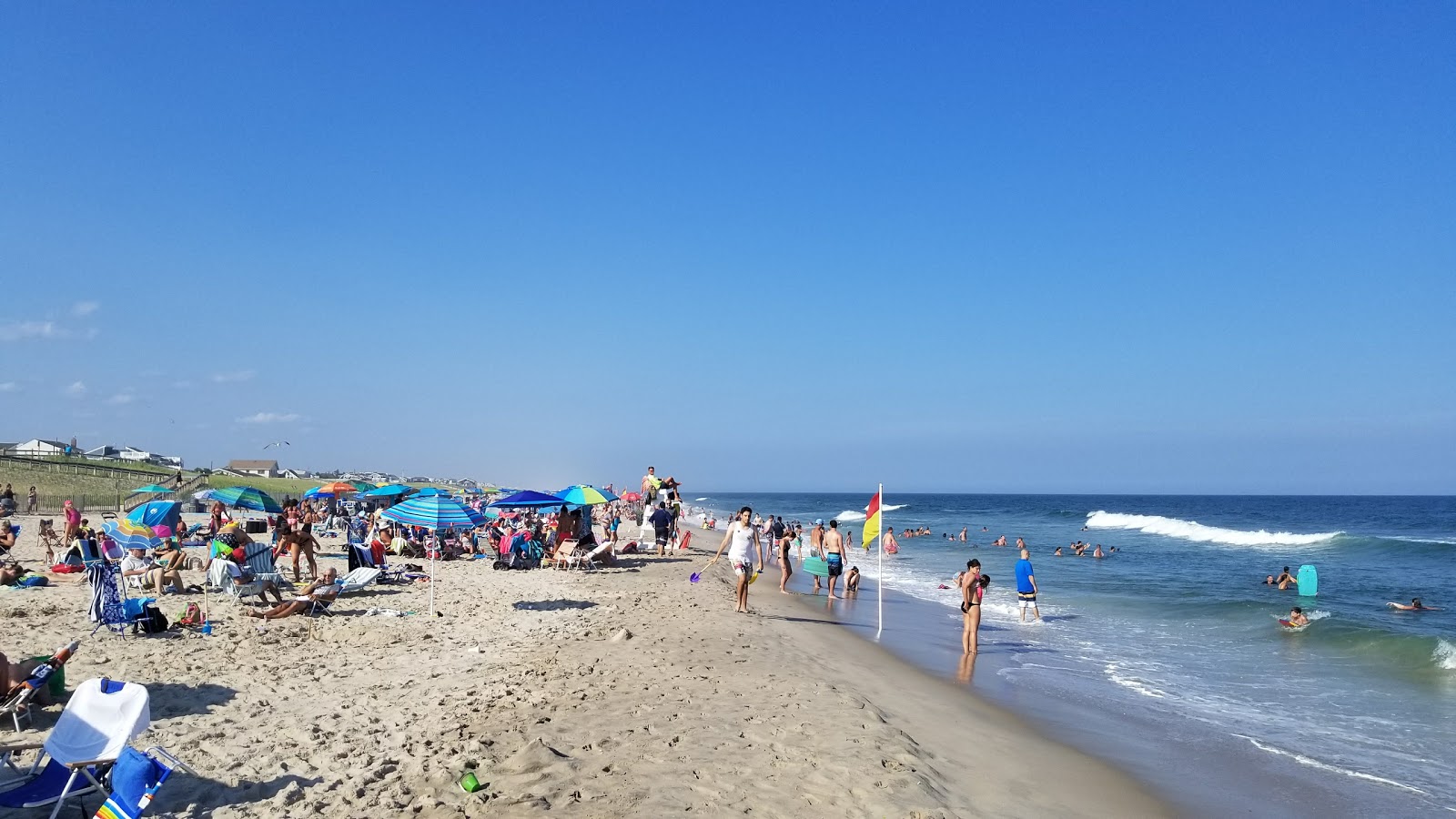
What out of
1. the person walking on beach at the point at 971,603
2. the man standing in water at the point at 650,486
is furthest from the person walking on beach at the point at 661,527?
the person walking on beach at the point at 971,603

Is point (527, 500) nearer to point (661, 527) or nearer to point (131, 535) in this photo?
point (661, 527)

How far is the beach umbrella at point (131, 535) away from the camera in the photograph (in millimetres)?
12602

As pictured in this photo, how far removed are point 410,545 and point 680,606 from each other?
9.63 meters

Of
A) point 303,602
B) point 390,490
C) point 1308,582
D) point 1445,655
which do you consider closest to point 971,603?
point 1445,655

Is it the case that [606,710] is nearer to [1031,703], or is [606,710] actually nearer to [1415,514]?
[1031,703]

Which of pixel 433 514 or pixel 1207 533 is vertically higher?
pixel 433 514

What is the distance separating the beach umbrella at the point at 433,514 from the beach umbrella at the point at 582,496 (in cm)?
617

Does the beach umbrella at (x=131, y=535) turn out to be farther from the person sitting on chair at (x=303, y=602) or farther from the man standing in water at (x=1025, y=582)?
the man standing in water at (x=1025, y=582)

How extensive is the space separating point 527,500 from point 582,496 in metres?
1.72

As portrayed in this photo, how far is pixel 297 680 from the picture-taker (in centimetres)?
762

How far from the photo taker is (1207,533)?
50.3 meters

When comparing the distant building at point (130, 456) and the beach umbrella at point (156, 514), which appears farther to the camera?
the distant building at point (130, 456)

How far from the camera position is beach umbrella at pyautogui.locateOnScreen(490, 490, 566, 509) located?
54.1 feet

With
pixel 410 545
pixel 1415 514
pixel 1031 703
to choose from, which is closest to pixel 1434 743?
pixel 1031 703
